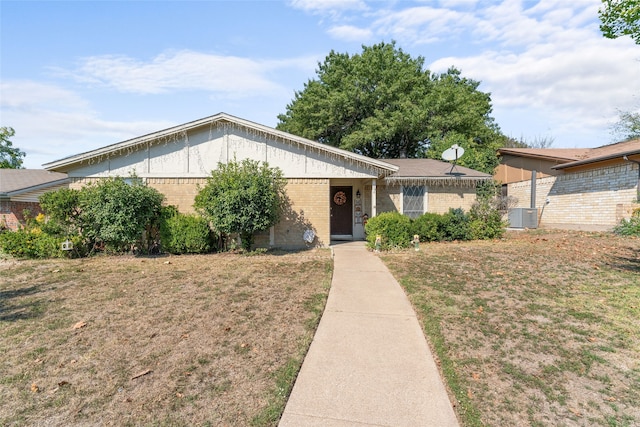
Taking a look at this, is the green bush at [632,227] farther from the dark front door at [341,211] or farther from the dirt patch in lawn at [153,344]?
the dark front door at [341,211]

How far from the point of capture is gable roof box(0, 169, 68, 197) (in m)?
15.5

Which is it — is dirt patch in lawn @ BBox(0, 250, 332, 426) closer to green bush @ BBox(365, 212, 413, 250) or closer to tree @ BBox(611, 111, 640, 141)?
green bush @ BBox(365, 212, 413, 250)

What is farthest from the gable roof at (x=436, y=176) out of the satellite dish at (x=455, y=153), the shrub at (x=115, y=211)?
the shrub at (x=115, y=211)

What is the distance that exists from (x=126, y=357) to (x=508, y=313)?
5383 mm

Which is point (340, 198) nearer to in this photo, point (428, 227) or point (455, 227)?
point (428, 227)

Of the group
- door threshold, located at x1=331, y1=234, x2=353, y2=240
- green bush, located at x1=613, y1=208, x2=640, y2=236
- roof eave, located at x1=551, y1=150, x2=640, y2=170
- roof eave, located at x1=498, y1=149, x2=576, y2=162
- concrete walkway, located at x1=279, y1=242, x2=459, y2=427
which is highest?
roof eave, located at x1=498, y1=149, x2=576, y2=162

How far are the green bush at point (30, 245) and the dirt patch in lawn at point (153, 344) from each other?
235cm

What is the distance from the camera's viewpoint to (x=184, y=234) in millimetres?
10469

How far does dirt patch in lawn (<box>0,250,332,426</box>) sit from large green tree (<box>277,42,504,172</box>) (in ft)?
66.0

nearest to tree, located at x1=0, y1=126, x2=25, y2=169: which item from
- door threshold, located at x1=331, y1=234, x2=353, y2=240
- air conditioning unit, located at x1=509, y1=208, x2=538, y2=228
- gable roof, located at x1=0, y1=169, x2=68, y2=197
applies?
gable roof, located at x1=0, y1=169, x2=68, y2=197

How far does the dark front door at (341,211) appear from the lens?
581 inches

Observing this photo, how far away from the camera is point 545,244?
441 inches

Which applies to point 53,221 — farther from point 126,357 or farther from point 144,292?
point 126,357

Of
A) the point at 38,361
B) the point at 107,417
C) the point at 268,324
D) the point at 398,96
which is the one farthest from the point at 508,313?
the point at 398,96
